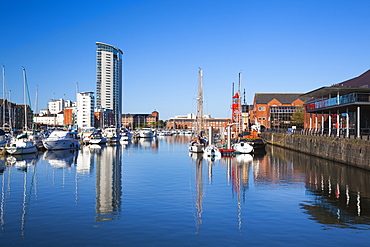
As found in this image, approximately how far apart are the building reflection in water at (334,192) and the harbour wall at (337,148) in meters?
0.96

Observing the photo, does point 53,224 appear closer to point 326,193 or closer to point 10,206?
point 10,206

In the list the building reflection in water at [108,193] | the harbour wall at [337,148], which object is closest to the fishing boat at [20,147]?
the building reflection in water at [108,193]

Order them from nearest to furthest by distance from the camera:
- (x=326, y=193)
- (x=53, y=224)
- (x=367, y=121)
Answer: (x=53, y=224) → (x=326, y=193) → (x=367, y=121)

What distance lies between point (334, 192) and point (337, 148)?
19.6 meters

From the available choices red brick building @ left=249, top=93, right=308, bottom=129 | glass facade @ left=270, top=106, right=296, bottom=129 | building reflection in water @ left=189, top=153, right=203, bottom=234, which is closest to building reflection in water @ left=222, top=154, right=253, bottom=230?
building reflection in water @ left=189, top=153, right=203, bottom=234

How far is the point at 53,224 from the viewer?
1752cm

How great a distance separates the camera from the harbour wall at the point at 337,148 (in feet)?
119

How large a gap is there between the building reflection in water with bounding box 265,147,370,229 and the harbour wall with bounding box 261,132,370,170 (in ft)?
3.15

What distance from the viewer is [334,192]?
2602 cm

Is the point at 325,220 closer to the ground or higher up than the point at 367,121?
closer to the ground

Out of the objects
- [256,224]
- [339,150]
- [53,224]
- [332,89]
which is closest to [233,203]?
[256,224]

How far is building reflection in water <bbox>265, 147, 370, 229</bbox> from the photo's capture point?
18.8m

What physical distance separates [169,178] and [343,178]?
15.0 metres

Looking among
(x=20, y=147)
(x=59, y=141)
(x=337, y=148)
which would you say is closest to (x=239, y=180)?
(x=337, y=148)
